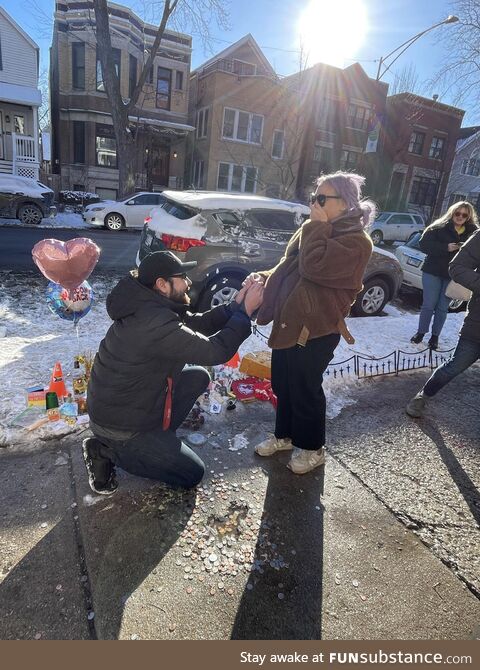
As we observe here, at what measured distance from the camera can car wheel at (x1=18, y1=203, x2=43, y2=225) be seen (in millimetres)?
13305

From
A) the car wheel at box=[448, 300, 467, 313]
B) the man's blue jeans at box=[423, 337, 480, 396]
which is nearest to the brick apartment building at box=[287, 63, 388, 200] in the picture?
the car wheel at box=[448, 300, 467, 313]

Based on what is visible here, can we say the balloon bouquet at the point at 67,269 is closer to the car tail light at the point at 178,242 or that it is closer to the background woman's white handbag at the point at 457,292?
the car tail light at the point at 178,242

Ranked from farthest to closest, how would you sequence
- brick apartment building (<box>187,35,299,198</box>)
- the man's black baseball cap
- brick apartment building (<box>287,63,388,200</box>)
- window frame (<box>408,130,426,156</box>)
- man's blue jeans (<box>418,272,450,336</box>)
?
window frame (<box>408,130,426,156</box>) < brick apartment building (<box>287,63,388,200</box>) < brick apartment building (<box>187,35,299,198</box>) < man's blue jeans (<box>418,272,450,336</box>) < the man's black baseball cap

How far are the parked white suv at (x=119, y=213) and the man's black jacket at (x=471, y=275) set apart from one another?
1304cm

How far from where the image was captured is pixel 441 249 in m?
4.85

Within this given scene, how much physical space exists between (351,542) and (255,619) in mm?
758

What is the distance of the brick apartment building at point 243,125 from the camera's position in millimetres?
23484

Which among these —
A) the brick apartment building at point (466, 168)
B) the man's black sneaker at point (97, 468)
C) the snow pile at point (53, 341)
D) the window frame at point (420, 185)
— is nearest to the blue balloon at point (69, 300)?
the snow pile at point (53, 341)

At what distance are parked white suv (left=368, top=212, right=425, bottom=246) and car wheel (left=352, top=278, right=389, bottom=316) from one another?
44.7 feet

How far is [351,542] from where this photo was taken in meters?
2.34

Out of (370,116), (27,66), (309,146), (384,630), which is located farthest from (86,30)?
(384,630)

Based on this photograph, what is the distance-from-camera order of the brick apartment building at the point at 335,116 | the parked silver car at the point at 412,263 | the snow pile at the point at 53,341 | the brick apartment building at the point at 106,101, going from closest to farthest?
the snow pile at the point at 53,341 → the parked silver car at the point at 412,263 → the brick apartment building at the point at 106,101 → the brick apartment building at the point at 335,116

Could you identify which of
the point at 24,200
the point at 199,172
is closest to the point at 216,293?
the point at 24,200

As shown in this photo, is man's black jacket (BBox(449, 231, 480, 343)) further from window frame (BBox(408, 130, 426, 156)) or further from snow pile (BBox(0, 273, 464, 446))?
window frame (BBox(408, 130, 426, 156))
